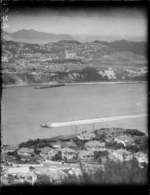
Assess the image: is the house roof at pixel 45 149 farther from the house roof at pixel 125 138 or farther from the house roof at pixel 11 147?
the house roof at pixel 125 138

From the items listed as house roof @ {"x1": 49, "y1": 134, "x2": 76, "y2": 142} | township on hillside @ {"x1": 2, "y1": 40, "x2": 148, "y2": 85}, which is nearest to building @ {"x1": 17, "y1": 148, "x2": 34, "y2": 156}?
house roof @ {"x1": 49, "y1": 134, "x2": 76, "y2": 142}

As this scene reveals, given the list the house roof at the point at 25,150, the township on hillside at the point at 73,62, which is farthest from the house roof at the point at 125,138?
the house roof at the point at 25,150

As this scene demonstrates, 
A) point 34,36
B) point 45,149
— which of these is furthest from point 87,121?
point 34,36

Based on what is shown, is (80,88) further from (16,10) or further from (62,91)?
(16,10)

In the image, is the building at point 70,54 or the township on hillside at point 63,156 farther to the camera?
the building at point 70,54

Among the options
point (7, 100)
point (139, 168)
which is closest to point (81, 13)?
point (7, 100)

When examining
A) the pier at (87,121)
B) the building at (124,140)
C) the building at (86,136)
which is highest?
the pier at (87,121)
